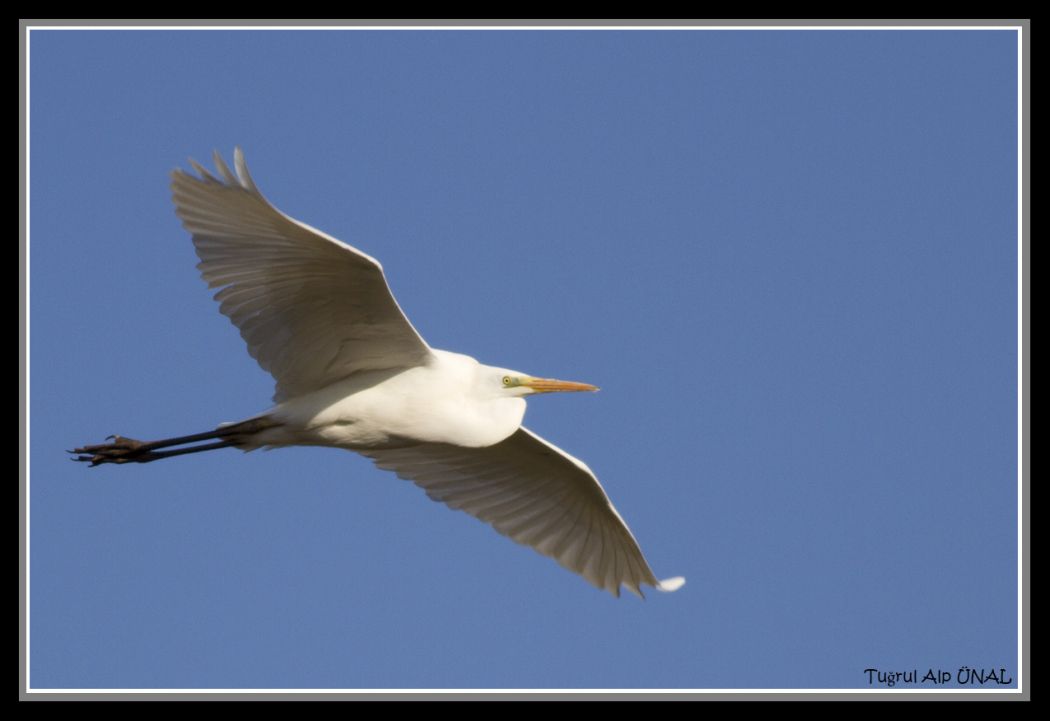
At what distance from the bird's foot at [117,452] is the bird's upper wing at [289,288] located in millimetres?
1217

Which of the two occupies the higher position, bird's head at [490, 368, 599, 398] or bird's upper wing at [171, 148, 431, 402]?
bird's upper wing at [171, 148, 431, 402]

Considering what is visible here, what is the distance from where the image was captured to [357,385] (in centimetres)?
1012

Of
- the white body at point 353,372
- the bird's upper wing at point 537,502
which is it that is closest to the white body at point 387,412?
the white body at point 353,372

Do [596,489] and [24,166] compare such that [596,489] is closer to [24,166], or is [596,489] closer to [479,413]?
[479,413]

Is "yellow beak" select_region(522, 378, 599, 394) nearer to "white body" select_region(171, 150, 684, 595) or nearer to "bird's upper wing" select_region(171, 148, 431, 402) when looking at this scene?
"white body" select_region(171, 150, 684, 595)

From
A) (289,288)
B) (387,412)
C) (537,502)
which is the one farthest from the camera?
(537,502)

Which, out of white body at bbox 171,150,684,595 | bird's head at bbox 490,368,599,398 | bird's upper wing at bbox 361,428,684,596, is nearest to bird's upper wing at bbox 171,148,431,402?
white body at bbox 171,150,684,595

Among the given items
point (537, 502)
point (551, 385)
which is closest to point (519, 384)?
point (551, 385)

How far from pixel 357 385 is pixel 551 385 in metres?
1.43

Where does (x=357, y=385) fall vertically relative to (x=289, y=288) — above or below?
below

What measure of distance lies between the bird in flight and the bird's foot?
0.4 inches

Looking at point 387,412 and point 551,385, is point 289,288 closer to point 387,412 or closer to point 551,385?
point 387,412

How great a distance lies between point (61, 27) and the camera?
32.2ft

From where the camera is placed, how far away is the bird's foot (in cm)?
1073
